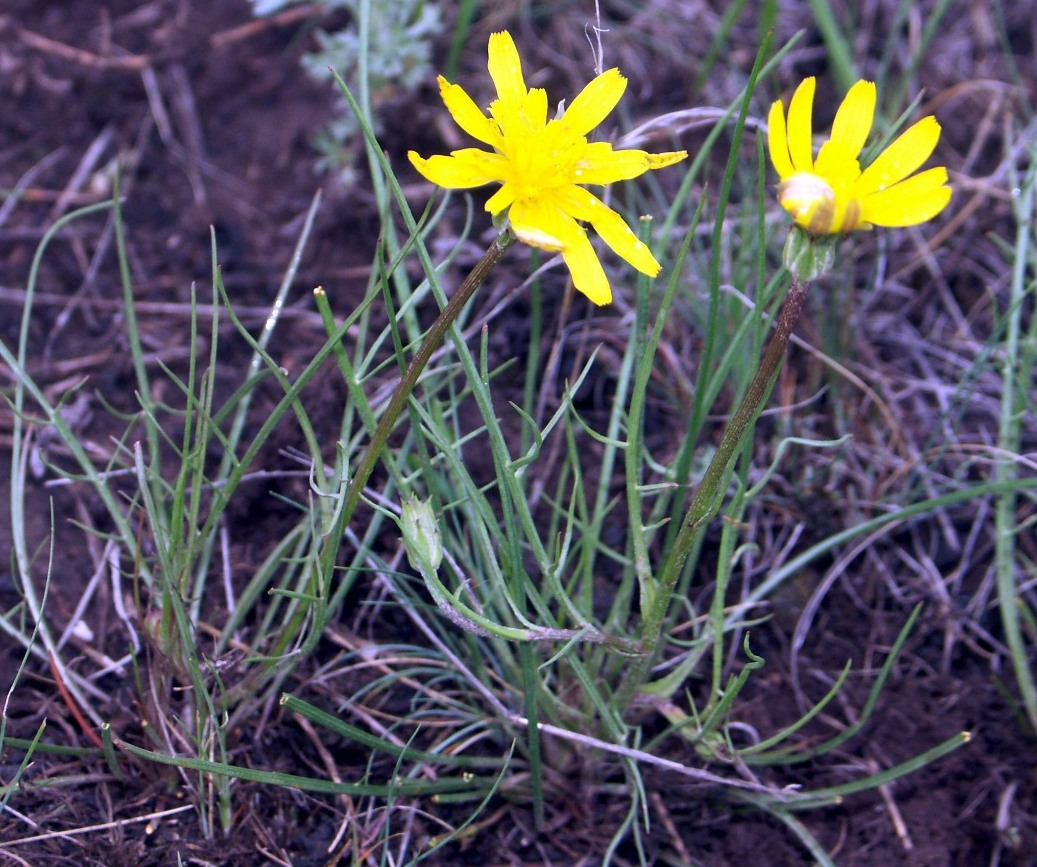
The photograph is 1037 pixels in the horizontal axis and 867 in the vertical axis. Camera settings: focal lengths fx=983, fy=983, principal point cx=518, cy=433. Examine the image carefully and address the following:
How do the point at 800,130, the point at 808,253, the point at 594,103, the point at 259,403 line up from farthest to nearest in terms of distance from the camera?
the point at 259,403, the point at 594,103, the point at 800,130, the point at 808,253

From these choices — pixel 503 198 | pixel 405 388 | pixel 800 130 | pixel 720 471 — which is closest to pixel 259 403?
pixel 405 388

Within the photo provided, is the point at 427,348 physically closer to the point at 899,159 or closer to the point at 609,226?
the point at 609,226

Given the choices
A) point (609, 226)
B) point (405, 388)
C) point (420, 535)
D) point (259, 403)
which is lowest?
point (259, 403)

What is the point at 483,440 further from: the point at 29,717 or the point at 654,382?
the point at 29,717

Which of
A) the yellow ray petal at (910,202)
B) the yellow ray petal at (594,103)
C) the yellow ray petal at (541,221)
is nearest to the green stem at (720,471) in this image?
the yellow ray petal at (910,202)

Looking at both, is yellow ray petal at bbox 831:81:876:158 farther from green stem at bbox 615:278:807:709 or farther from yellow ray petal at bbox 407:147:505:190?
yellow ray petal at bbox 407:147:505:190

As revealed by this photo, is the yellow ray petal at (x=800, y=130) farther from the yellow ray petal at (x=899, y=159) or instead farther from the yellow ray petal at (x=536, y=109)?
the yellow ray petal at (x=536, y=109)

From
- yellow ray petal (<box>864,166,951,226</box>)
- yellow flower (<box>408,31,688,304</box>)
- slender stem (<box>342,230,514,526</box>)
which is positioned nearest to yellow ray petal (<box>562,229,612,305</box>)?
yellow flower (<box>408,31,688,304</box>)
